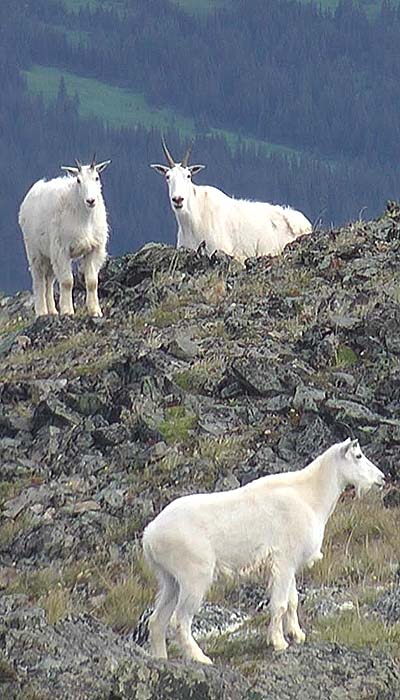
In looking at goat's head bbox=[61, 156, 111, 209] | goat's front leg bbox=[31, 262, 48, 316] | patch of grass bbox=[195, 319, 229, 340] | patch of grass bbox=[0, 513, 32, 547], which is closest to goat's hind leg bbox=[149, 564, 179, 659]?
patch of grass bbox=[0, 513, 32, 547]

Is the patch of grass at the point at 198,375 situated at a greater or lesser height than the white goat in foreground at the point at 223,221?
greater

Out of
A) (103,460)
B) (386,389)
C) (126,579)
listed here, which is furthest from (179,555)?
(386,389)

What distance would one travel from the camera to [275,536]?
10.1m

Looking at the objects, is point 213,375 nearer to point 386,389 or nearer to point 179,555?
point 386,389

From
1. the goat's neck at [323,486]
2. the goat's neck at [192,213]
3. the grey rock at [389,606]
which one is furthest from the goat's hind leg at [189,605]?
the goat's neck at [192,213]

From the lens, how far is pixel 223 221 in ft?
77.9

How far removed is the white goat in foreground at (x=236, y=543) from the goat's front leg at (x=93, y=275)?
35.1ft

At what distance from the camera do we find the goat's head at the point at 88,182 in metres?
20.8

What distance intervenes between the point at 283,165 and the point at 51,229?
543 feet

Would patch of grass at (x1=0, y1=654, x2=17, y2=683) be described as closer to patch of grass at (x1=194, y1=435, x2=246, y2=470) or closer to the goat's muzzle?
patch of grass at (x1=194, y1=435, x2=246, y2=470)

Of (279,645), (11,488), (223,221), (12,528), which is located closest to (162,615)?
(279,645)

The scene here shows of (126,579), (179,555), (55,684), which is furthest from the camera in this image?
(126,579)

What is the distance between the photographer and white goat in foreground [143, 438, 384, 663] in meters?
9.62

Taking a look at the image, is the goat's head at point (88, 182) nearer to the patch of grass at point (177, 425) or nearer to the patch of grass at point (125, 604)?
the patch of grass at point (177, 425)
